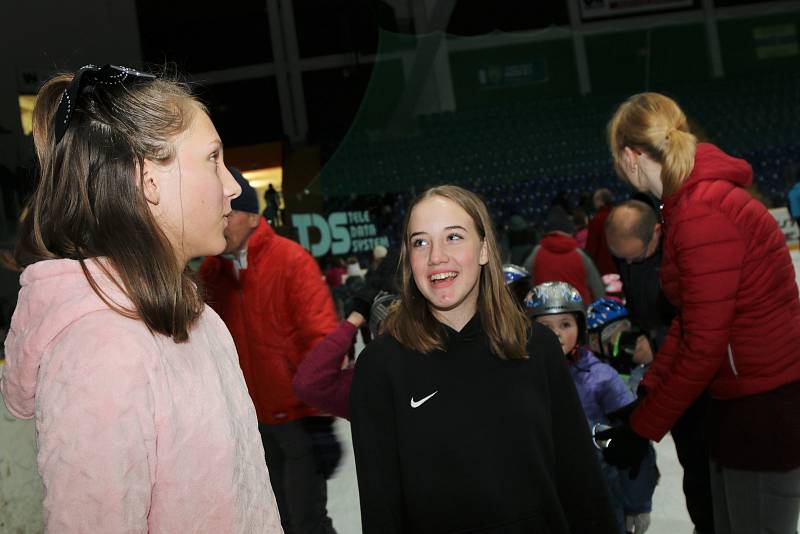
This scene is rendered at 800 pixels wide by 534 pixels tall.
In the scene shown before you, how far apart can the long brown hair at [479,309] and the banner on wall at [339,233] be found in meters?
4.12

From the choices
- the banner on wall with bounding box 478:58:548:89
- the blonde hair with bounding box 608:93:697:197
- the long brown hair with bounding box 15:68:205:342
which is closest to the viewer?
the long brown hair with bounding box 15:68:205:342

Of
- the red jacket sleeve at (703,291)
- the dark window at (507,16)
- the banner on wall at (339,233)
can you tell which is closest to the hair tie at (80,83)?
the red jacket sleeve at (703,291)

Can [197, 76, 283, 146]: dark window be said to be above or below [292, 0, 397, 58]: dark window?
below

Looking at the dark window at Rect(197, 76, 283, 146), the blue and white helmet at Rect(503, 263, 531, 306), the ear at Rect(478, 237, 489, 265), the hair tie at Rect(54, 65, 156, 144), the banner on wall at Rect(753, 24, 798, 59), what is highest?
the banner on wall at Rect(753, 24, 798, 59)

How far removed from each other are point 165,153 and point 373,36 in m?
6.04

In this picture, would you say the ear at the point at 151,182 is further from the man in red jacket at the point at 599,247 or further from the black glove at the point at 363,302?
the man in red jacket at the point at 599,247

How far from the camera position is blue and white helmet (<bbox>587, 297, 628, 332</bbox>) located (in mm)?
3010

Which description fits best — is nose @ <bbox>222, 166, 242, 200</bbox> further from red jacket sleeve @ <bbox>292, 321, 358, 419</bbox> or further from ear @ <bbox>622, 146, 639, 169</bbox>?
ear @ <bbox>622, 146, 639, 169</bbox>

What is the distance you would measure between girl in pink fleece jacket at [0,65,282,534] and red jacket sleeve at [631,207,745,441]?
1100 mm

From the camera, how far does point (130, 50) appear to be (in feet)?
12.7

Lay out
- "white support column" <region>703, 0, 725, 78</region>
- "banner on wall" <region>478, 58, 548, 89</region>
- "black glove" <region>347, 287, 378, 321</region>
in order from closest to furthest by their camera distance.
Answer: "black glove" <region>347, 287, 378, 321</region> → "banner on wall" <region>478, 58, 548, 89</region> → "white support column" <region>703, 0, 725, 78</region>

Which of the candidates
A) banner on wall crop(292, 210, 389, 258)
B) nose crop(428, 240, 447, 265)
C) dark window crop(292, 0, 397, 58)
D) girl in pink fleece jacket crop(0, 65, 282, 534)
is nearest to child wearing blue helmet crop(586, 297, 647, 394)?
nose crop(428, 240, 447, 265)

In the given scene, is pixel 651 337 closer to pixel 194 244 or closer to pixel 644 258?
pixel 644 258

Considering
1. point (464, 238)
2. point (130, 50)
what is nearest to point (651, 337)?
point (464, 238)
